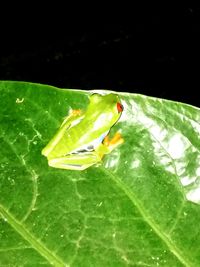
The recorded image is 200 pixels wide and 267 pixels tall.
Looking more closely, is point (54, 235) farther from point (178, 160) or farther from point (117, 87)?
point (117, 87)

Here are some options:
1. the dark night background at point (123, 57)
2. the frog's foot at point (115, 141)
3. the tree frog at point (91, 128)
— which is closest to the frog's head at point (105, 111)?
the tree frog at point (91, 128)

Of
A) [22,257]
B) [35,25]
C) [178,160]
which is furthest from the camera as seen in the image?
[35,25]

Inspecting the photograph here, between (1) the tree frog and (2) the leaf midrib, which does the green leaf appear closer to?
(2) the leaf midrib

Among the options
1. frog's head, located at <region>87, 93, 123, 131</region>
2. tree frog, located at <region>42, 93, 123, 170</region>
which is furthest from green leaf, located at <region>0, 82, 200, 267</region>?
frog's head, located at <region>87, 93, 123, 131</region>

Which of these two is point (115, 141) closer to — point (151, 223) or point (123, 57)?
point (151, 223)

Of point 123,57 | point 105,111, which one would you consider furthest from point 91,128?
point 123,57

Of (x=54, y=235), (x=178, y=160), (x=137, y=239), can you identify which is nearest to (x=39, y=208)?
(x=54, y=235)

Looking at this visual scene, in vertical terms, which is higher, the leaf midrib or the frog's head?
the leaf midrib
